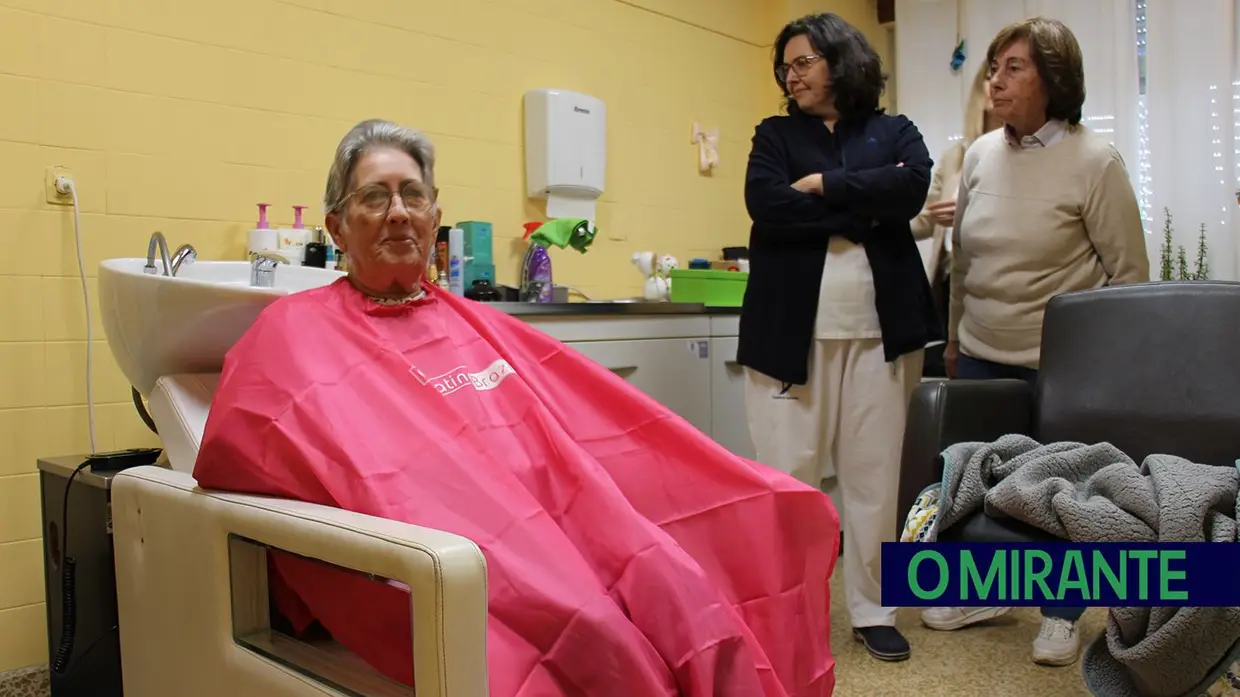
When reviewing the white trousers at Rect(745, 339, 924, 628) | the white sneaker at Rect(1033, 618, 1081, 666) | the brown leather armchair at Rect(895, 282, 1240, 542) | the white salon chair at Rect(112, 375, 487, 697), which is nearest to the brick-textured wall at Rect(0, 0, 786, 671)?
the white salon chair at Rect(112, 375, 487, 697)

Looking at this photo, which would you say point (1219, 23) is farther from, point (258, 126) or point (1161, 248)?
point (258, 126)

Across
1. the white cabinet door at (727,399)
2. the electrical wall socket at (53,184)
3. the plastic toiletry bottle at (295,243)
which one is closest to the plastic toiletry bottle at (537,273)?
the white cabinet door at (727,399)

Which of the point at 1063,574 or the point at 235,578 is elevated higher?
the point at 235,578

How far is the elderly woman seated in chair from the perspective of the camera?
1068mm

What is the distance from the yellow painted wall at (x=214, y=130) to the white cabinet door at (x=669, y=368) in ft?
1.83

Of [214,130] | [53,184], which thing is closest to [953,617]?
[214,130]

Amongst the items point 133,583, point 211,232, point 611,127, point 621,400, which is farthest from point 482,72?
point 133,583

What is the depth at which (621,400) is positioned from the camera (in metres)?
1.49

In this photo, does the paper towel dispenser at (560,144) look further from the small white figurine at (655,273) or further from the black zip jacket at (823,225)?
the black zip jacket at (823,225)

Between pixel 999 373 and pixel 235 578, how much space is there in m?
1.84

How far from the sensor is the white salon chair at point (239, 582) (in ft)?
2.96

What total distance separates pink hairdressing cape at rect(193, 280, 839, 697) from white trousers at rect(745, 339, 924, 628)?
0.84 metres

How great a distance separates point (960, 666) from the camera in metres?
2.13

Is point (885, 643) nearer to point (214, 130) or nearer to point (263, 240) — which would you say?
point (263, 240)
